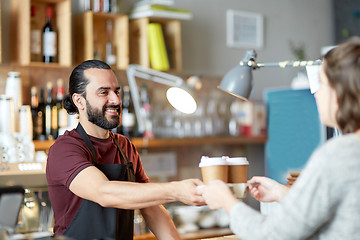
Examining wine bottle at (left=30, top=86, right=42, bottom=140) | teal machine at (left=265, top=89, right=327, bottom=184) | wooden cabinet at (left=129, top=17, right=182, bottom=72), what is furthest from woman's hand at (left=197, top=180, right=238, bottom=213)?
teal machine at (left=265, top=89, right=327, bottom=184)

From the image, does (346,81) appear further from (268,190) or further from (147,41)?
(147,41)

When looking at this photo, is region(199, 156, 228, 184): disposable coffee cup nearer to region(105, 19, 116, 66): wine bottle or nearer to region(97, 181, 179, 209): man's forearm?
region(97, 181, 179, 209): man's forearm

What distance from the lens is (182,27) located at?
4.66m

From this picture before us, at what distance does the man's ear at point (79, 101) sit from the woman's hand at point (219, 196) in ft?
2.91

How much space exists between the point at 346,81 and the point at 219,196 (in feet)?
1.66

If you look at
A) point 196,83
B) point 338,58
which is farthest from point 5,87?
point 338,58

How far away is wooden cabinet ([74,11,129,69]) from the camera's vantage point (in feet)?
12.3

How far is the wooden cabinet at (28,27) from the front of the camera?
11.3ft

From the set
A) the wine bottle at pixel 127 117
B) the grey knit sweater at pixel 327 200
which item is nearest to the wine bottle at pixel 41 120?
the wine bottle at pixel 127 117

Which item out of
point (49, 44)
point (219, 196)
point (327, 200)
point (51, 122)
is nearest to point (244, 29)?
point (49, 44)

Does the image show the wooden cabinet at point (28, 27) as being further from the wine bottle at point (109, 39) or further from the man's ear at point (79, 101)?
the man's ear at point (79, 101)

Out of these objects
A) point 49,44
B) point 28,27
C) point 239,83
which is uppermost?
point 28,27

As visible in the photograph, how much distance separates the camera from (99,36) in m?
4.03

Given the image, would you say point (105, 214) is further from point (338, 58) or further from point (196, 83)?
point (196, 83)
